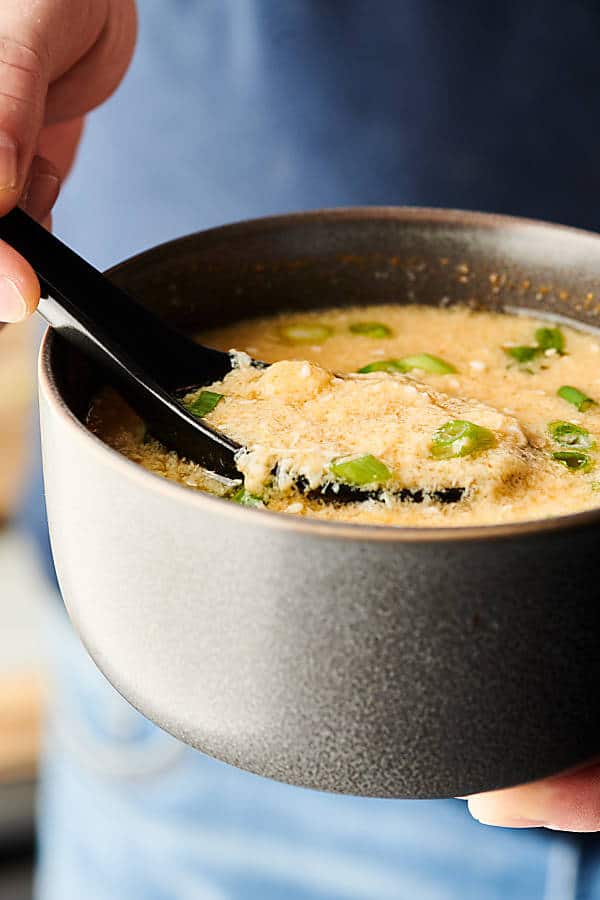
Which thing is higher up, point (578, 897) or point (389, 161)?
point (389, 161)

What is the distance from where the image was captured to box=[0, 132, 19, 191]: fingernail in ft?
3.28

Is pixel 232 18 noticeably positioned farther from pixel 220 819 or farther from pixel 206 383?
pixel 220 819

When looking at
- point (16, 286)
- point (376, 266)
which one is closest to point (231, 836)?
point (376, 266)

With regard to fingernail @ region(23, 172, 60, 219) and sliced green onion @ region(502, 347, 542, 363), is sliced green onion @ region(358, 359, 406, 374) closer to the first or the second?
sliced green onion @ region(502, 347, 542, 363)

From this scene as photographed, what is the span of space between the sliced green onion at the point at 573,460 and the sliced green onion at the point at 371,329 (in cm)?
33

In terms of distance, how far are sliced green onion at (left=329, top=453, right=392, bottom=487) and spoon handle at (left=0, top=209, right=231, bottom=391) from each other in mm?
217

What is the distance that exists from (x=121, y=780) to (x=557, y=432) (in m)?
1.34

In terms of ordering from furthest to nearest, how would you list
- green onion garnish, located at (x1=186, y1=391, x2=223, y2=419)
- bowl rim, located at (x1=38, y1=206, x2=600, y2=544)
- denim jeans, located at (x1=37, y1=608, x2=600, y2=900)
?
denim jeans, located at (x1=37, y1=608, x2=600, y2=900), green onion garnish, located at (x1=186, y1=391, x2=223, y2=419), bowl rim, located at (x1=38, y1=206, x2=600, y2=544)

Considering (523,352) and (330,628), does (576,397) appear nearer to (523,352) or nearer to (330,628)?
(523,352)

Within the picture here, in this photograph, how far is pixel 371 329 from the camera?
4.33 ft

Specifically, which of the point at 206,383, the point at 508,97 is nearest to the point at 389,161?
the point at 508,97

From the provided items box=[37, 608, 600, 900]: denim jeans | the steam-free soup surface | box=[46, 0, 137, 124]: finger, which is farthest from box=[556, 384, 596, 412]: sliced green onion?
box=[37, 608, 600, 900]: denim jeans

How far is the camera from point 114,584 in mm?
856

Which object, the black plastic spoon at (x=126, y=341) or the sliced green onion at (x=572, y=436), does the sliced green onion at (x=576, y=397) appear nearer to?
the sliced green onion at (x=572, y=436)
